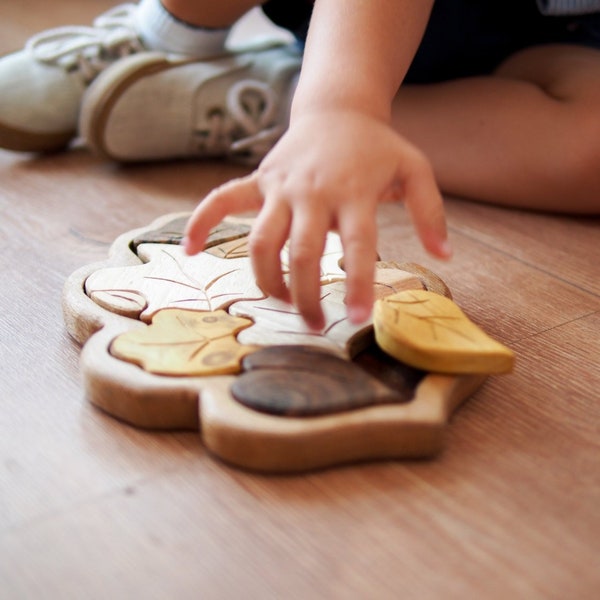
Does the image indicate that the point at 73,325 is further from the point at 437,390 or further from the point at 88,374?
the point at 437,390

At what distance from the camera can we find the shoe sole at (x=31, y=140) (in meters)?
0.94

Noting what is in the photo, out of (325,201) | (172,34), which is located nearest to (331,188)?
(325,201)

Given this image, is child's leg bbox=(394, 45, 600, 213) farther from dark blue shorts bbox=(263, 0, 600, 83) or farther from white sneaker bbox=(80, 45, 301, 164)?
white sneaker bbox=(80, 45, 301, 164)

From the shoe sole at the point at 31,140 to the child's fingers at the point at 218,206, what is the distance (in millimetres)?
510

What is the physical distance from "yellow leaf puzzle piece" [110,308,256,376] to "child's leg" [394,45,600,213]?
44 cm

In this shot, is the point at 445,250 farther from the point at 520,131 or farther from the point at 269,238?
the point at 520,131

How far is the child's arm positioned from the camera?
484mm

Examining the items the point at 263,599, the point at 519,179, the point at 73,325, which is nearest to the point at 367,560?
the point at 263,599

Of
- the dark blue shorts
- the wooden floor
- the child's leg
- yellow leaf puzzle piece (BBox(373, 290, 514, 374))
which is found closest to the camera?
the wooden floor

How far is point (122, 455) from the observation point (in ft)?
1.53

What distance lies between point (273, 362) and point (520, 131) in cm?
53

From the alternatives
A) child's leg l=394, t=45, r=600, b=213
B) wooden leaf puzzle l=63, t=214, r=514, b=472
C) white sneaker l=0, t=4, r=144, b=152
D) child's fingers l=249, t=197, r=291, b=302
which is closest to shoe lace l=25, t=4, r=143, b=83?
white sneaker l=0, t=4, r=144, b=152

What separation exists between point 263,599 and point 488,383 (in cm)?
24

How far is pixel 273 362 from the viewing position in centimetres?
49
